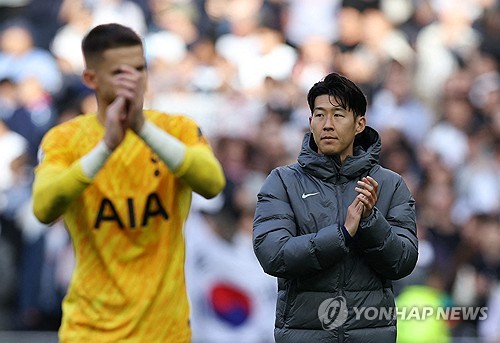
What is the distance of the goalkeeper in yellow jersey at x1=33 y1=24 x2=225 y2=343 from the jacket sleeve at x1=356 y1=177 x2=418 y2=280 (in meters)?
0.91

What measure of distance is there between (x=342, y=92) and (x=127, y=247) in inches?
50.9

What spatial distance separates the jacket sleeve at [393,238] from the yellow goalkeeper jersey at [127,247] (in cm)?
92

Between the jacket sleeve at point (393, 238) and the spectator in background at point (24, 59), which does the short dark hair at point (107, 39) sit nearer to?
the jacket sleeve at point (393, 238)

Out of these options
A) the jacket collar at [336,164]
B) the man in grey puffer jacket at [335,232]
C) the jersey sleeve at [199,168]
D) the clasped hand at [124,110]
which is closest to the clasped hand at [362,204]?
the man in grey puffer jacket at [335,232]

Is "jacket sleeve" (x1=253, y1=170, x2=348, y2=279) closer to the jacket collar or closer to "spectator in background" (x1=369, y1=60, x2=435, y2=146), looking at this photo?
the jacket collar

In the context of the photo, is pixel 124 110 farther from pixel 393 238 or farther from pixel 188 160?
pixel 393 238

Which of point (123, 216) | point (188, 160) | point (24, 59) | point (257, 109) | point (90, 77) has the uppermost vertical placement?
point (24, 59)

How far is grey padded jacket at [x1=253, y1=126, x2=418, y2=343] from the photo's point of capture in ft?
Answer: 13.9

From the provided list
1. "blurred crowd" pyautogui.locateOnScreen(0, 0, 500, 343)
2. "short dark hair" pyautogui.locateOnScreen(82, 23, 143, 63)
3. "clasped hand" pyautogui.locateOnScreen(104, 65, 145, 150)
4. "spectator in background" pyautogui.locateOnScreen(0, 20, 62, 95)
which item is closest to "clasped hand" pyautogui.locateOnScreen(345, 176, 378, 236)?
"clasped hand" pyautogui.locateOnScreen(104, 65, 145, 150)

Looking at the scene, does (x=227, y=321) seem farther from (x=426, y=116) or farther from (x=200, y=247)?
(x=426, y=116)

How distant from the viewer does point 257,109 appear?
12641mm

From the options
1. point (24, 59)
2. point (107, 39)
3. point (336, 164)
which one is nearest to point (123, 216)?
point (107, 39)

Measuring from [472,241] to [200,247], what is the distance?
9.85 feet

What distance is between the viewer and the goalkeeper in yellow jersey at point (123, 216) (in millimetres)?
4961
